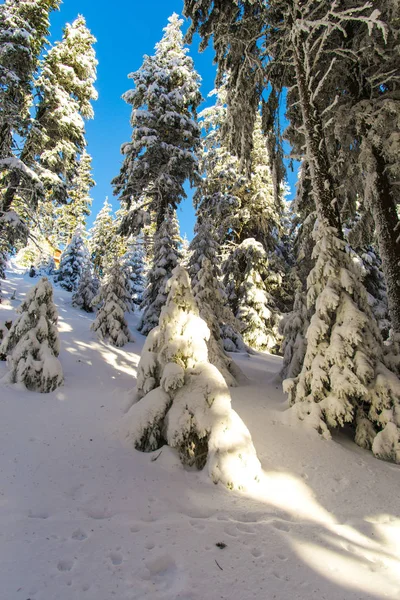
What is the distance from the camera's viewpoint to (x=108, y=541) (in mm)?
2549

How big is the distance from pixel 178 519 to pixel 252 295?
15.0 metres

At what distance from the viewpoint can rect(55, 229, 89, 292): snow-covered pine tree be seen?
30547 millimetres

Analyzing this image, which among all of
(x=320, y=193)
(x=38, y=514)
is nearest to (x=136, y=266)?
(x=320, y=193)

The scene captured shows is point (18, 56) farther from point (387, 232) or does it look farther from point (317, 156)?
point (387, 232)

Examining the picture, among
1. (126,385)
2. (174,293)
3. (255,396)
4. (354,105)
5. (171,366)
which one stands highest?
(354,105)

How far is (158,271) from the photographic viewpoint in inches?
607

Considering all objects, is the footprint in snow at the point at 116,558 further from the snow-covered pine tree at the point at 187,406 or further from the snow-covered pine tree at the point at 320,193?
the snow-covered pine tree at the point at 320,193

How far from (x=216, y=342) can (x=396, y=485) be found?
5.79 metres

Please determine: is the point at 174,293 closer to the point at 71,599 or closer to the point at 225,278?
the point at 71,599

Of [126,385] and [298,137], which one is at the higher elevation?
[298,137]

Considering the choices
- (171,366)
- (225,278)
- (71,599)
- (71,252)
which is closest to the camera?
(71,599)

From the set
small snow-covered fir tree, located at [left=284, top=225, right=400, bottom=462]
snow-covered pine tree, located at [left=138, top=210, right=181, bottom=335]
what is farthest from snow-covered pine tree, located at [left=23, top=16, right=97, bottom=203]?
small snow-covered fir tree, located at [left=284, top=225, right=400, bottom=462]

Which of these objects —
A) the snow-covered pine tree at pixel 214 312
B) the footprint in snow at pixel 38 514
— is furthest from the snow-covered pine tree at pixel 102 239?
the footprint in snow at pixel 38 514

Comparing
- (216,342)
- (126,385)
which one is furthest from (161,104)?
(126,385)
